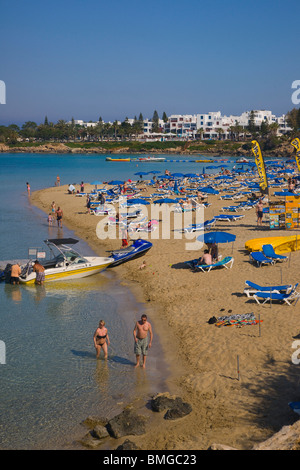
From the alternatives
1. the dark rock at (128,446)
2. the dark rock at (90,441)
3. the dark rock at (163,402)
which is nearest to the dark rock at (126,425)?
the dark rock at (90,441)

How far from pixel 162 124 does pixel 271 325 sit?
186432mm

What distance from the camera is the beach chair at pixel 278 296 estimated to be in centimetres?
1277

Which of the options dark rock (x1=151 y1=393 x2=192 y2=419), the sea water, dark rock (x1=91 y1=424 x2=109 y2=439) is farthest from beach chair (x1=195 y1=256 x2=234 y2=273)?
dark rock (x1=91 y1=424 x2=109 y2=439)

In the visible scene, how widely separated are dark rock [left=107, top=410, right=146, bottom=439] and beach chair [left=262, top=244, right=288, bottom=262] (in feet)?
31.6

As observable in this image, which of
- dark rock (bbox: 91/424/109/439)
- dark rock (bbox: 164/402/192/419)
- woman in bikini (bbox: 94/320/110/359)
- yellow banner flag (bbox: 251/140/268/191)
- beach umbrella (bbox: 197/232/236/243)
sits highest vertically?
yellow banner flag (bbox: 251/140/268/191)

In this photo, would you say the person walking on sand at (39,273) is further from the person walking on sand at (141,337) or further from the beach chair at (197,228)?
the beach chair at (197,228)

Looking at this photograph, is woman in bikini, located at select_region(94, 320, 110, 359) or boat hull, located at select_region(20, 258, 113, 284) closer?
woman in bikini, located at select_region(94, 320, 110, 359)

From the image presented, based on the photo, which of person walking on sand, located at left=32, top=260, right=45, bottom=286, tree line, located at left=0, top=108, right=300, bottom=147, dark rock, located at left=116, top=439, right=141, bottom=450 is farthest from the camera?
tree line, located at left=0, top=108, right=300, bottom=147

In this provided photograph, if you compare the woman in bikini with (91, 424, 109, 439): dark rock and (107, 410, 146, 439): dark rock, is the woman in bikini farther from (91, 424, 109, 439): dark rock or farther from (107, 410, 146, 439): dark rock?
(91, 424, 109, 439): dark rock

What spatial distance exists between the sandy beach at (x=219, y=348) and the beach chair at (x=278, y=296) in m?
0.22

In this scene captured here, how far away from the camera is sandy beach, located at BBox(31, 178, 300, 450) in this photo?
7867 millimetres

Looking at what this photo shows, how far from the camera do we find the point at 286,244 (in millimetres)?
17703

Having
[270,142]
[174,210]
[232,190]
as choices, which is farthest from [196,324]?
[270,142]

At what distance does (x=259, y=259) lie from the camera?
642 inches
